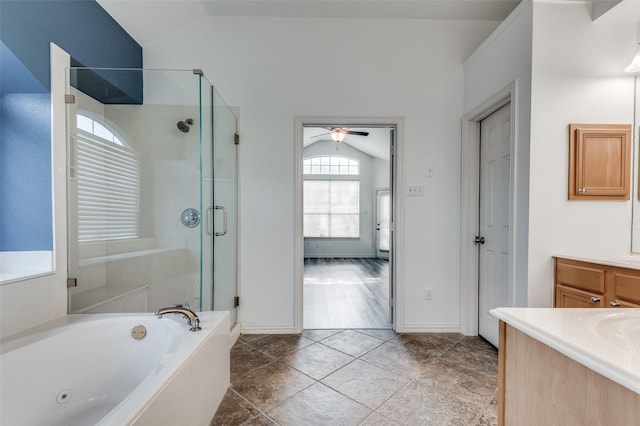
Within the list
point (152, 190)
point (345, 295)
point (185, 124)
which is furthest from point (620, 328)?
point (345, 295)

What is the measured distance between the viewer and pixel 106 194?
206 centimetres

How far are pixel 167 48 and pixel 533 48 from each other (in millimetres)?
2907

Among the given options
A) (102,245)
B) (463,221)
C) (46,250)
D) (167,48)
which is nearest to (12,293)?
(46,250)

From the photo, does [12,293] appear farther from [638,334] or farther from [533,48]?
[533,48]

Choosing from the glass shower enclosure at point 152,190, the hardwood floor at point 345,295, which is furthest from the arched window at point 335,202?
the glass shower enclosure at point 152,190

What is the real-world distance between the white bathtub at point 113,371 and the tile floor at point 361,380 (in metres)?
0.29

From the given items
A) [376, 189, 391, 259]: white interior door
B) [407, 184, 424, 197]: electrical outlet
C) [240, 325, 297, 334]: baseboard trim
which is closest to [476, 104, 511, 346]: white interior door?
[407, 184, 424, 197]: electrical outlet

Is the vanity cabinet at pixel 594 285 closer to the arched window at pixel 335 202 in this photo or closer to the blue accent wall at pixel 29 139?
the blue accent wall at pixel 29 139

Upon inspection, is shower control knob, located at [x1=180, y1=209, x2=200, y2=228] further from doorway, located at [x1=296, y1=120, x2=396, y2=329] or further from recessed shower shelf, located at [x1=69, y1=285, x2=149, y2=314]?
doorway, located at [x1=296, y1=120, x2=396, y2=329]

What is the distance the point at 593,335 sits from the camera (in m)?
0.64

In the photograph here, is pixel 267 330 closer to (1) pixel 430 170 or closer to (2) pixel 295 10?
(1) pixel 430 170

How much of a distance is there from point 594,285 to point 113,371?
8.80 ft

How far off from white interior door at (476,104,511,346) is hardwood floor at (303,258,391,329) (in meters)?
0.93

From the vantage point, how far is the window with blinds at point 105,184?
6.16ft
